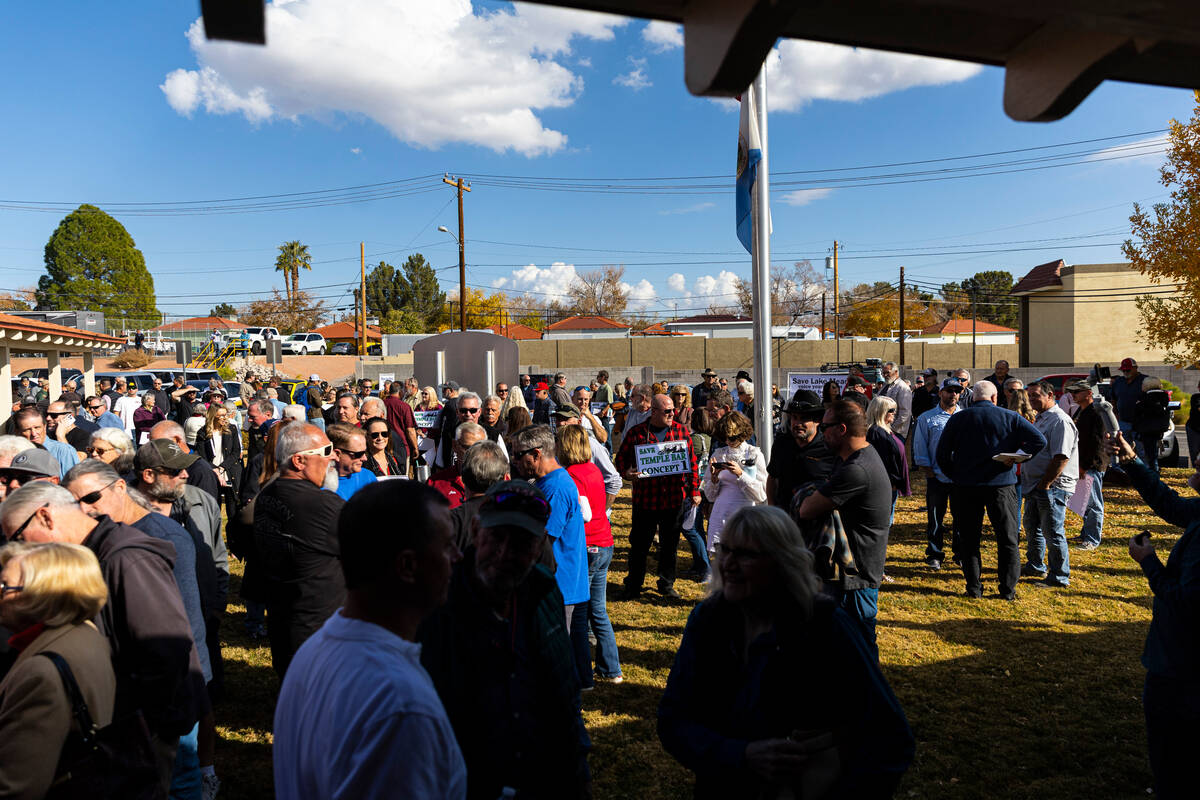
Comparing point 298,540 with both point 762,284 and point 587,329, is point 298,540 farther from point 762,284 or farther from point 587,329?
point 587,329

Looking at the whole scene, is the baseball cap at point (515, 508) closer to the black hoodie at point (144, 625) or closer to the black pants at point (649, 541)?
the black hoodie at point (144, 625)

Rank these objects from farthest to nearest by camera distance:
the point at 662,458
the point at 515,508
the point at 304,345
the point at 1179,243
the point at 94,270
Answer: the point at 94,270
the point at 304,345
the point at 1179,243
the point at 662,458
the point at 515,508

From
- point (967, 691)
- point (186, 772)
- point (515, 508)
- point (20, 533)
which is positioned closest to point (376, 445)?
point (186, 772)

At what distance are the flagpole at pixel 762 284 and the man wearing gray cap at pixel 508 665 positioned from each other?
4830 mm

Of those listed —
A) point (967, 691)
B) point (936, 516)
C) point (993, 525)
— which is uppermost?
point (993, 525)

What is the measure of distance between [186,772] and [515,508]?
93.9 inches

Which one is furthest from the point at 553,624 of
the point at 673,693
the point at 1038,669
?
the point at 1038,669

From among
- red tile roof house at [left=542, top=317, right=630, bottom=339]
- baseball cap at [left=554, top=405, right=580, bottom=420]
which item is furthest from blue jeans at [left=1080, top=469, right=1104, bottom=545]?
red tile roof house at [left=542, top=317, right=630, bottom=339]

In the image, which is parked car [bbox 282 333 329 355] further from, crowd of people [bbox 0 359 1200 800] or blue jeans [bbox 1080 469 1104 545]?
blue jeans [bbox 1080 469 1104 545]

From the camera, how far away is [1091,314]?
4034 cm

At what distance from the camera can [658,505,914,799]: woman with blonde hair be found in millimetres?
2162

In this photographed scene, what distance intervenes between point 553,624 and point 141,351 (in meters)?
49.5

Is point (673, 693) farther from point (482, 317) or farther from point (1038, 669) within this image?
point (482, 317)

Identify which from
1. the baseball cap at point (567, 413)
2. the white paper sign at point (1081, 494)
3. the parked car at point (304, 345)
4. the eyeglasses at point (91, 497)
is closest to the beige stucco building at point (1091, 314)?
the white paper sign at point (1081, 494)
